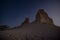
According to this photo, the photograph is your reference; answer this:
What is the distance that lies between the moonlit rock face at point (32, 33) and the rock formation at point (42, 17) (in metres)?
0.05

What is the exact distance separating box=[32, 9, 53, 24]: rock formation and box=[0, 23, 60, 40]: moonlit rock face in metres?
0.05

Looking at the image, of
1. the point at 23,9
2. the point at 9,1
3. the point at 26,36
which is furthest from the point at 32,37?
the point at 9,1

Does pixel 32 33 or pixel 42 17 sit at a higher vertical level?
pixel 42 17

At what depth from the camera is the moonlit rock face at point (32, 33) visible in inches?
61.1

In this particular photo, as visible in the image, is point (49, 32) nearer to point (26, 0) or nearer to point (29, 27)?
point (29, 27)

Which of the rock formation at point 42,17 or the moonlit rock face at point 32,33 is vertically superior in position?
the rock formation at point 42,17

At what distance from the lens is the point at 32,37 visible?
1554 millimetres

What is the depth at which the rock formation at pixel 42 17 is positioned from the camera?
62.8 inches

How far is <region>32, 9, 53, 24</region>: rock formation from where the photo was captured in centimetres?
160

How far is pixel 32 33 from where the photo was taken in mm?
1561

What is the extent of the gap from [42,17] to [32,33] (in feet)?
0.78

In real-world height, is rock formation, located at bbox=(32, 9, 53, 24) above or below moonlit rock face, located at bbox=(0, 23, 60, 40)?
above

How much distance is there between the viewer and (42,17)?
163 cm

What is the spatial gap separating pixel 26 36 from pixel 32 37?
71 mm
